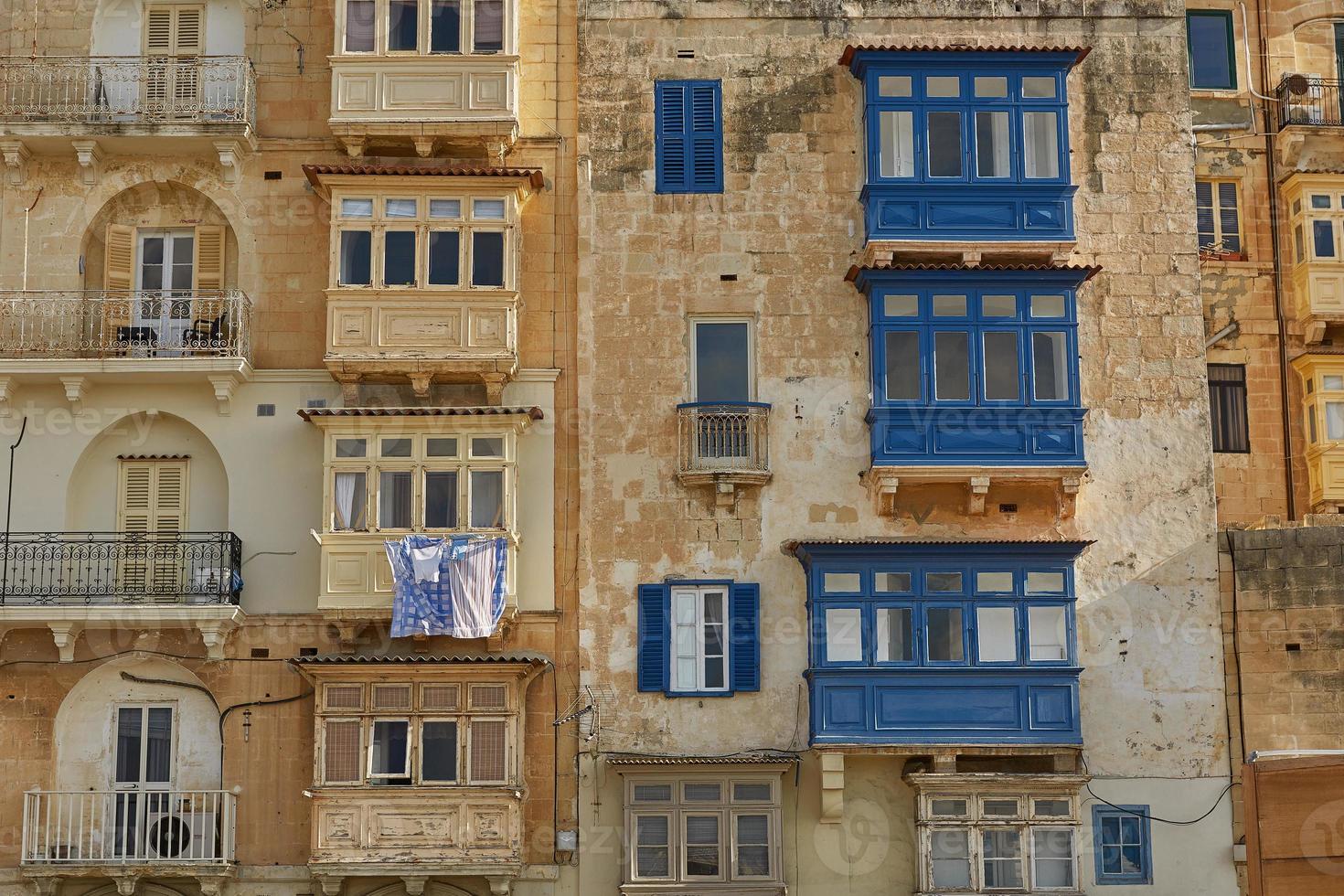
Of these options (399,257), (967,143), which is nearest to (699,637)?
(399,257)

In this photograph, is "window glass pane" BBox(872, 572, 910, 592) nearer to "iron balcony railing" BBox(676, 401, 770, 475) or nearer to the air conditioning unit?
"iron balcony railing" BBox(676, 401, 770, 475)

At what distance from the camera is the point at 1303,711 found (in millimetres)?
25109

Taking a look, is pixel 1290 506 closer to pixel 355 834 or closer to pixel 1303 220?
pixel 1303 220

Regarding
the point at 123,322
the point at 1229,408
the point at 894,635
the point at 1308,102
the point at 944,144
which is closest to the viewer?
the point at 894,635

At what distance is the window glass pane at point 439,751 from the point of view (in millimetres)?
24656

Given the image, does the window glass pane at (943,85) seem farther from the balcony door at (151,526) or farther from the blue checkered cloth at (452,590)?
the balcony door at (151,526)

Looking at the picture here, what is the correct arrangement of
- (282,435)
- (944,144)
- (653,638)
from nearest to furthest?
1. (653,638)
2. (282,435)
3. (944,144)

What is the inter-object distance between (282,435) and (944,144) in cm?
1082

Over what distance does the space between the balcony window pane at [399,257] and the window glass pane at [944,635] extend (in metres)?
9.04

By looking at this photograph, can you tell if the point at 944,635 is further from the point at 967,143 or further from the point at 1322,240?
the point at 1322,240

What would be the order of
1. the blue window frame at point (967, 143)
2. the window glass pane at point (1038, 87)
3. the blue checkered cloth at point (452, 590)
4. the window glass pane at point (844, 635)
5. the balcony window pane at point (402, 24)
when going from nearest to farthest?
the blue checkered cloth at point (452, 590) → the window glass pane at point (844, 635) → the blue window frame at point (967, 143) → the window glass pane at point (1038, 87) → the balcony window pane at point (402, 24)

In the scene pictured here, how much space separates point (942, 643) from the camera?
82.5 feet

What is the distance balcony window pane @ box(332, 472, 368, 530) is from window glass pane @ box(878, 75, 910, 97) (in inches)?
382

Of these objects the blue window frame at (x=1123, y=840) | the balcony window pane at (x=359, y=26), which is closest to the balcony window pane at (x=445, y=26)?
the balcony window pane at (x=359, y=26)
